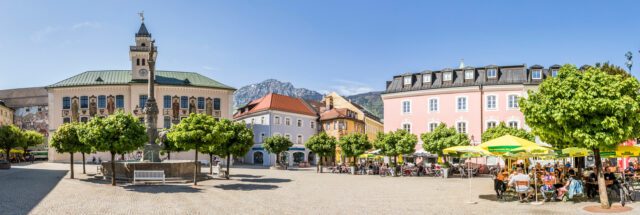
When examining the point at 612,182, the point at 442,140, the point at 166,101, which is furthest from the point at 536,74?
Result: the point at 166,101

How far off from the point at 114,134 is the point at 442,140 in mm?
23435

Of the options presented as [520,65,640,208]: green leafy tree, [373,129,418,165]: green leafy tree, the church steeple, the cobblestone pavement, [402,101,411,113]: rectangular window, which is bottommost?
the cobblestone pavement

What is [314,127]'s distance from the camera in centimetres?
7269

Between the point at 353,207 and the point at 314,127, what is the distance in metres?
55.5

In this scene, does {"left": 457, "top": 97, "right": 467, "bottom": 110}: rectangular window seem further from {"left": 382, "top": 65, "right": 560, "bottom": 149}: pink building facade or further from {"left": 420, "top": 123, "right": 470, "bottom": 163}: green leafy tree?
{"left": 420, "top": 123, "right": 470, "bottom": 163}: green leafy tree

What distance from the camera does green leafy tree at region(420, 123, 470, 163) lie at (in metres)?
37.7

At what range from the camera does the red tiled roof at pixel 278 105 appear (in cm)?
6688

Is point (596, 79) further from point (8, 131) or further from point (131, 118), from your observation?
point (8, 131)

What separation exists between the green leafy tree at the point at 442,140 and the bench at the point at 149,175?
2049cm

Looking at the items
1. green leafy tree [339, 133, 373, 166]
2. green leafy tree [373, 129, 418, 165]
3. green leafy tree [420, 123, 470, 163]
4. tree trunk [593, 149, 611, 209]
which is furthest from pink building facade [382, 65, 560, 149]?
tree trunk [593, 149, 611, 209]

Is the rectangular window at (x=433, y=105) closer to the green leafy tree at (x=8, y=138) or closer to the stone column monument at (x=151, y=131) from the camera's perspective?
the stone column monument at (x=151, y=131)

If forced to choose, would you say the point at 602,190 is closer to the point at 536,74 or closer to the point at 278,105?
the point at 536,74

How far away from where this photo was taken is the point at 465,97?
156 feet

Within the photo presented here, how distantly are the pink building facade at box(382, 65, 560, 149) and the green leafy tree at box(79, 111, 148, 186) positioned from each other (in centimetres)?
3044
